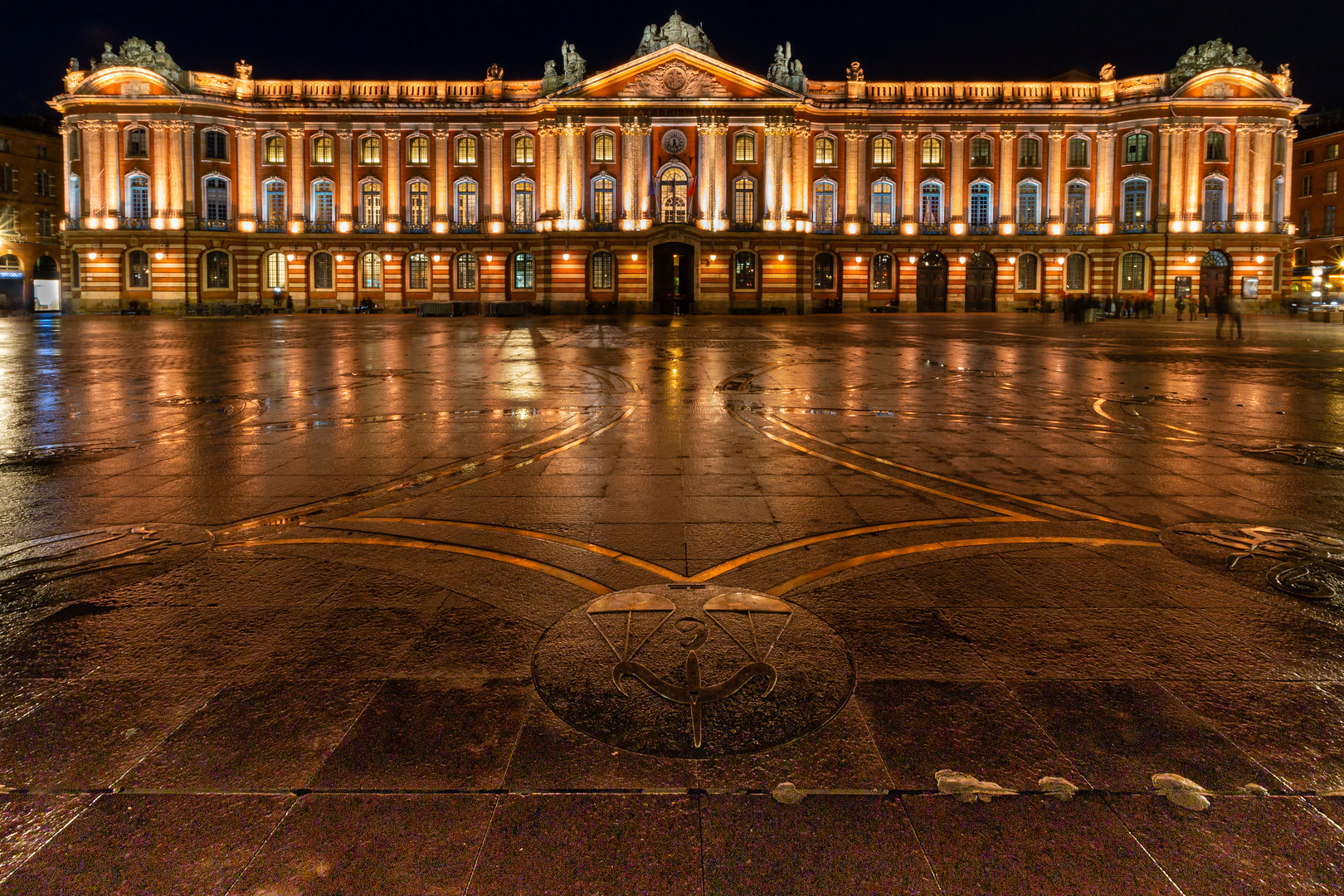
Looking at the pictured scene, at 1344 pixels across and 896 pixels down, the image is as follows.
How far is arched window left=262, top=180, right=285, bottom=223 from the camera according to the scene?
60.0m

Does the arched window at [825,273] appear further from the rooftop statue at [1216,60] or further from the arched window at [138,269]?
the arched window at [138,269]

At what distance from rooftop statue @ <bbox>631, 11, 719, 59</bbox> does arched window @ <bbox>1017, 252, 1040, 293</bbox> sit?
24.3 metres

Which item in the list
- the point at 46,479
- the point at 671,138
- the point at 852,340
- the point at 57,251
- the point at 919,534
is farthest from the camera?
the point at 57,251

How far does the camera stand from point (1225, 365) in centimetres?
1967

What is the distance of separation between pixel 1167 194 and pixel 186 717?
67.1 m

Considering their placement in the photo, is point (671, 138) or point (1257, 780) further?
point (671, 138)

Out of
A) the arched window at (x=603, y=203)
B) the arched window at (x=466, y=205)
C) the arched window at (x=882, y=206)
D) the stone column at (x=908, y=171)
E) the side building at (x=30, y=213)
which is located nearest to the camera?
the arched window at (x=603, y=203)

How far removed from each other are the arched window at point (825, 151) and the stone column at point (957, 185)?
25.6 ft

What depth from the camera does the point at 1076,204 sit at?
199 ft

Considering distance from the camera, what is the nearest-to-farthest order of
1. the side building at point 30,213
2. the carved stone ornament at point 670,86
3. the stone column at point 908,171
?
the carved stone ornament at point 670,86 < the stone column at point 908,171 < the side building at point 30,213

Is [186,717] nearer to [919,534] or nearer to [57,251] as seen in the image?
[919,534]

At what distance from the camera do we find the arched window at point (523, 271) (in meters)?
60.6

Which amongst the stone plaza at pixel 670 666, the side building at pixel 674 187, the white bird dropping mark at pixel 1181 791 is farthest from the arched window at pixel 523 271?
the white bird dropping mark at pixel 1181 791

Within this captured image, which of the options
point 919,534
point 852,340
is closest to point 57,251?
point 852,340
